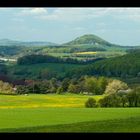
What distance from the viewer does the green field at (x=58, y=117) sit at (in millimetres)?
3343

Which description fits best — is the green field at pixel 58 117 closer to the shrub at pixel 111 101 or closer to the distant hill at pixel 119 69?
the shrub at pixel 111 101

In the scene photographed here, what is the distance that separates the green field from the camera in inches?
132

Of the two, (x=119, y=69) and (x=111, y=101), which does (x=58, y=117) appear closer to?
(x=111, y=101)

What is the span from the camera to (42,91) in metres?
4.17

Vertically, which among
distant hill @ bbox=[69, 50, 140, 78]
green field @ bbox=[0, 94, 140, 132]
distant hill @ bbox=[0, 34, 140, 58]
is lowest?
green field @ bbox=[0, 94, 140, 132]

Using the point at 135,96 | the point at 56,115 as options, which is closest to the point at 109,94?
the point at 135,96

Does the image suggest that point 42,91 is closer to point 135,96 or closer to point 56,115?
point 56,115

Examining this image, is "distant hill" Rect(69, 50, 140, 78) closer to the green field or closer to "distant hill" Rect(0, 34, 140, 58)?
"distant hill" Rect(0, 34, 140, 58)

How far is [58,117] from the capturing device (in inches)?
166

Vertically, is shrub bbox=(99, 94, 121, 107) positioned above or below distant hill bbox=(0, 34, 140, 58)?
below

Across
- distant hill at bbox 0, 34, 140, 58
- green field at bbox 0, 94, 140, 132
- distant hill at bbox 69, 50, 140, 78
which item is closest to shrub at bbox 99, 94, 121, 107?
green field at bbox 0, 94, 140, 132
